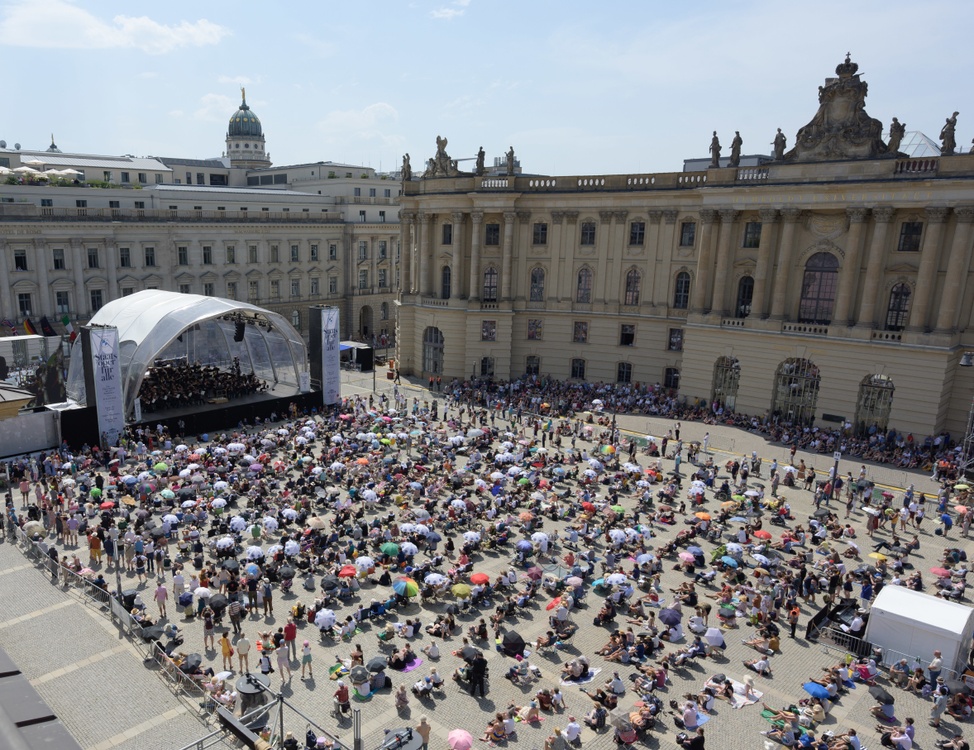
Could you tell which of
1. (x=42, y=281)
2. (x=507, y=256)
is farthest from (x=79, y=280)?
(x=507, y=256)

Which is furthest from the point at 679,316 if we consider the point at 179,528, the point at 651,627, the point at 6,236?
the point at 6,236

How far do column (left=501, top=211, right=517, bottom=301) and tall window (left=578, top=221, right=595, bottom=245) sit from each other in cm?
535

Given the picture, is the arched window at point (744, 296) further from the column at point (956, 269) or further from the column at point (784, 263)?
the column at point (956, 269)

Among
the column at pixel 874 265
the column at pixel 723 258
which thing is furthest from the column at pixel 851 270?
the column at pixel 723 258

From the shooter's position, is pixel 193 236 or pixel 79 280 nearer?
pixel 79 280

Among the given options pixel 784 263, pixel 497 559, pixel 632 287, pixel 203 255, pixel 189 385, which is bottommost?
pixel 497 559

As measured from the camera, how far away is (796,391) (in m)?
47.1

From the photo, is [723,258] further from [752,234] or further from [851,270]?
[851,270]

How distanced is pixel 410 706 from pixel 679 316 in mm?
39659

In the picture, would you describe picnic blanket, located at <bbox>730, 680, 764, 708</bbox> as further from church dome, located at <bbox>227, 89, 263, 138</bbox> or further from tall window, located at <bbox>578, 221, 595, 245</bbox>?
church dome, located at <bbox>227, 89, 263, 138</bbox>

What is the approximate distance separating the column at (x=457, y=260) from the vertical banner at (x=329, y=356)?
11.5 m

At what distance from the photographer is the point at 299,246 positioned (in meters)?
74.2

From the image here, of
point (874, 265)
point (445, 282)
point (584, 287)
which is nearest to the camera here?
point (874, 265)

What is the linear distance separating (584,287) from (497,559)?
105 ft
